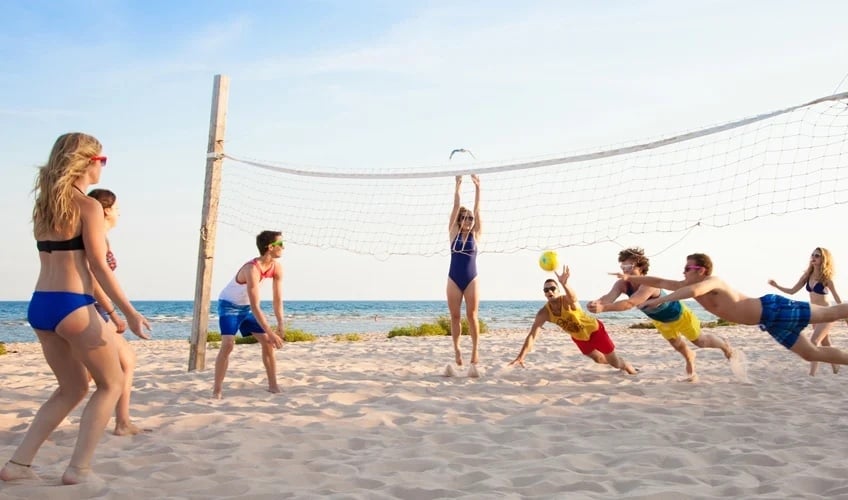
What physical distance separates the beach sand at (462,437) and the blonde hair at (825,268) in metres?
0.86

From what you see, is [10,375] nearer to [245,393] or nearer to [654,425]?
[245,393]

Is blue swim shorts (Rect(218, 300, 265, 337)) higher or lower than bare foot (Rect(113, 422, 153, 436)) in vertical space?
higher

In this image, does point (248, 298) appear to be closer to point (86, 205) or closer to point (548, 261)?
point (548, 261)

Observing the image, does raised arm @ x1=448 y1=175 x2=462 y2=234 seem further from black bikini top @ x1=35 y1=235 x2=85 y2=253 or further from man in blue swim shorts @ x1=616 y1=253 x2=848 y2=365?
black bikini top @ x1=35 y1=235 x2=85 y2=253

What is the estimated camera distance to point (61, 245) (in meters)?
2.98

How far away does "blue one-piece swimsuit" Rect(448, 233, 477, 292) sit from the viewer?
6.46 m

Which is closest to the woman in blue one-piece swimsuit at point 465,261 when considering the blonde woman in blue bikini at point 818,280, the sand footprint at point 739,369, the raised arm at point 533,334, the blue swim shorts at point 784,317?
the raised arm at point 533,334

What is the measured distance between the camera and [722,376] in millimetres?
6594

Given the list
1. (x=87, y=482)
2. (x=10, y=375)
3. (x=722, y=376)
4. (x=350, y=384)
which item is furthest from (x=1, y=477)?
(x=722, y=376)

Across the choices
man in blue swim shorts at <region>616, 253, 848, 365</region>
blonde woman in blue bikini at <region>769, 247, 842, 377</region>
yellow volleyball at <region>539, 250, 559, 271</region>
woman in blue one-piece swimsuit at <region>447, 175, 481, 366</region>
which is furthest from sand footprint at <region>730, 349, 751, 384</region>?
woman in blue one-piece swimsuit at <region>447, 175, 481, 366</region>

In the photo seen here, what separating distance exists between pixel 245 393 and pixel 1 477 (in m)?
2.64

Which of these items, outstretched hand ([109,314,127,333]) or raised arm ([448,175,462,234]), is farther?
raised arm ([448,175,462,234])

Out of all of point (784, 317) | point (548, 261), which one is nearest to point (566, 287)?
point (548, 261)

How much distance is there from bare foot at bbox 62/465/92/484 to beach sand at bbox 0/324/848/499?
63 millimetres
